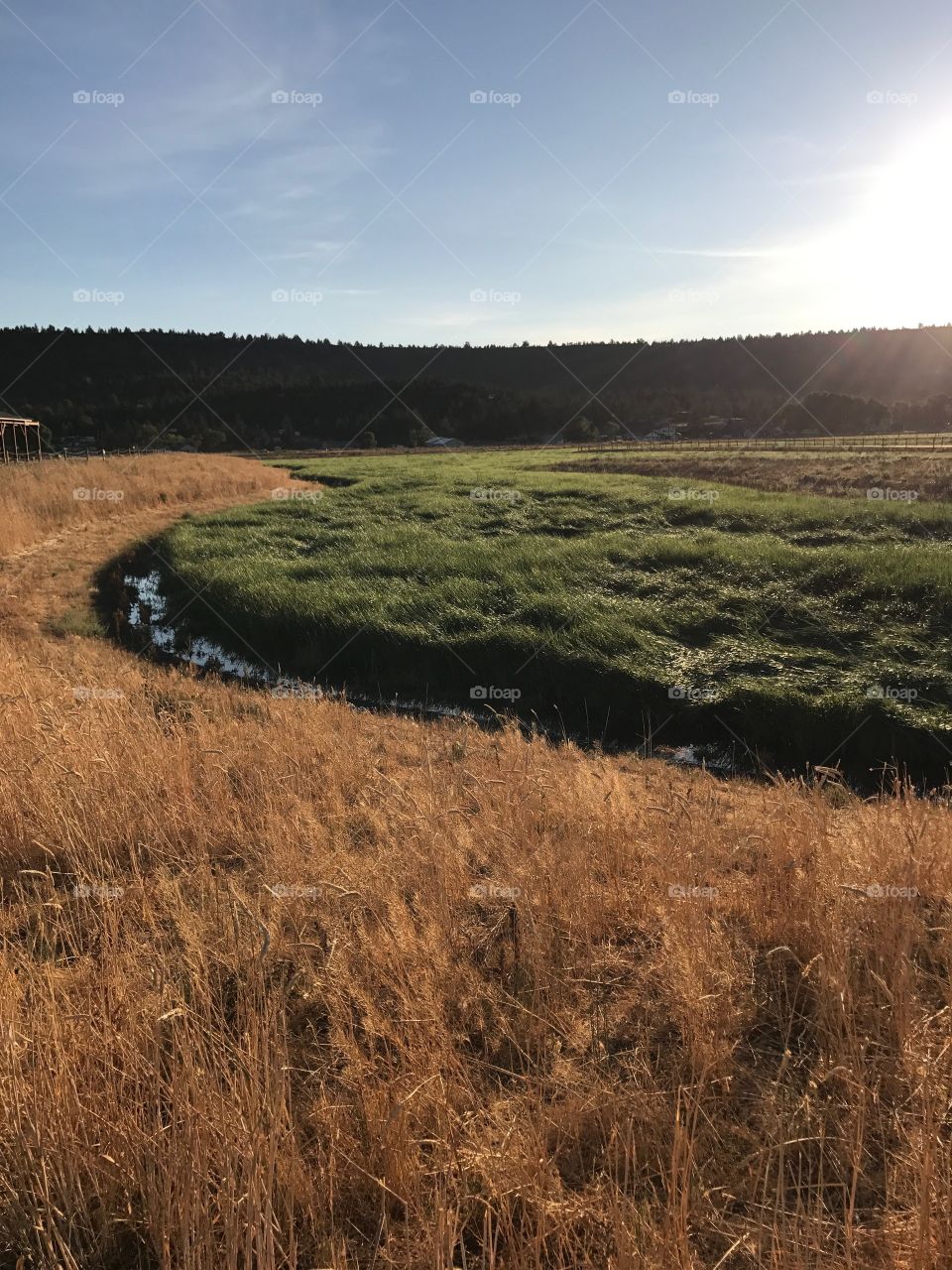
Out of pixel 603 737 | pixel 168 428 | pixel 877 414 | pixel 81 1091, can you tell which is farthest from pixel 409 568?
pixel 877 414

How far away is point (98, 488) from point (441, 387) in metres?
105

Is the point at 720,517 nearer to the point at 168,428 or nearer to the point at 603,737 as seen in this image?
the point at 603,737

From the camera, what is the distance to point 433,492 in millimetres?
32625

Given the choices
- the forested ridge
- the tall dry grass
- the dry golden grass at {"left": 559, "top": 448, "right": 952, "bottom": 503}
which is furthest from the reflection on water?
the forested ridge

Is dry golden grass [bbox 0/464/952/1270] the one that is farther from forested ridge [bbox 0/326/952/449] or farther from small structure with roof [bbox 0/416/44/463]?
forested ridge [bbox 0/326/952/449]

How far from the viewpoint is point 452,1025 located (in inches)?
144

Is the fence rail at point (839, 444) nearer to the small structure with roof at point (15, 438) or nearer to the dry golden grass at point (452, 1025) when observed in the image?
the small structure with roof at point (15, 438)

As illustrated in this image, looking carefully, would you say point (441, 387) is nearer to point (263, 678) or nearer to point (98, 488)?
point (98, 488)

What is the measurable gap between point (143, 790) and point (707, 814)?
14.6 ft

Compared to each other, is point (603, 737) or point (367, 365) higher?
point (367, 365)

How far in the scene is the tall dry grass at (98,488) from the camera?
22.2 m

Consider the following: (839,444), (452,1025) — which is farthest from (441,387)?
(452,1025)

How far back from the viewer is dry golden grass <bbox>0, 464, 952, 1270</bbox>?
8.39 feet

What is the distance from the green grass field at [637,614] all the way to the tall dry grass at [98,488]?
12.2 ft
